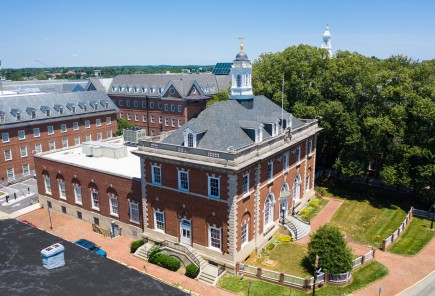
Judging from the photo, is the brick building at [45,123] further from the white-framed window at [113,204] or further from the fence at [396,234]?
the fence at [396,234]

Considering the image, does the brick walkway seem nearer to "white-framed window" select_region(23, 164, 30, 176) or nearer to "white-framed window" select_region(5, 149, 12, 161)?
"white-framed window" select_region(5, 149, 12, 161)

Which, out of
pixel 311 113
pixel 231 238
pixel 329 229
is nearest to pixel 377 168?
pixel 311 113

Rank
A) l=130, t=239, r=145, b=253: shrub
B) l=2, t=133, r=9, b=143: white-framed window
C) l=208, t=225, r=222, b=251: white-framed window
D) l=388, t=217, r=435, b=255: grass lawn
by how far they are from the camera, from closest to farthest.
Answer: l=208, t=225, r=222, b=251: white-framed window < l=388, t=217, r=435, b=255: grass lawn < l=130, t=239, r=145, b=253: shrub < l=2, t=133, r=9, b=143: white-framed window

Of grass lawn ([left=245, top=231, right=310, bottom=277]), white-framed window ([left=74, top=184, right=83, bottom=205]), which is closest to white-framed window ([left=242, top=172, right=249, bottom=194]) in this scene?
grass lawn ([left=245, top=231, right=310, bottom=277])

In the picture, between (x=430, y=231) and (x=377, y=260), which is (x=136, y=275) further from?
(x=430, y=231)

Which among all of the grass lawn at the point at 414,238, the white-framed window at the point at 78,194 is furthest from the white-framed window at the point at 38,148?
the grass lawn at the point at 414,238

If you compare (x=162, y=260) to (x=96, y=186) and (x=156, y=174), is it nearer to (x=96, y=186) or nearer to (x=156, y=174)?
(x=156, y=174)
